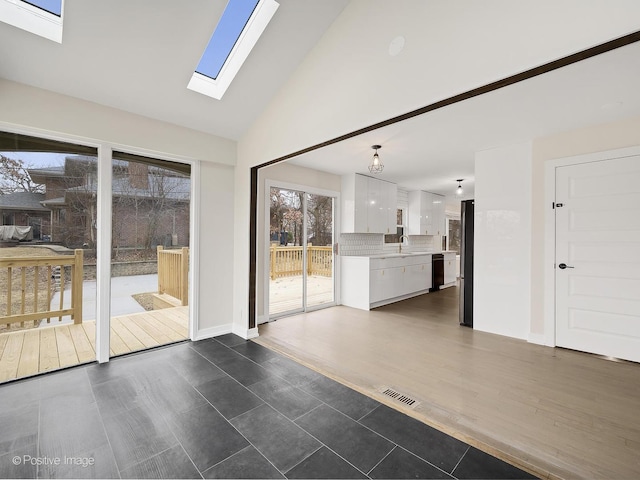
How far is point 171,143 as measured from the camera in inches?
132

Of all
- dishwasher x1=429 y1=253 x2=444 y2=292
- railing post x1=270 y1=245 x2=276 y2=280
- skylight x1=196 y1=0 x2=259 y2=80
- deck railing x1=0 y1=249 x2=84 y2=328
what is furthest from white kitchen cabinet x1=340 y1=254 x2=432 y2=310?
deck railing x1=0 y1=249 x2=84 y2=328

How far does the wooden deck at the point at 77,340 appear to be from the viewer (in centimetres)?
278

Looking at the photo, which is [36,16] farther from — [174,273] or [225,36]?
[174,273]

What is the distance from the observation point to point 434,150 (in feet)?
13.6

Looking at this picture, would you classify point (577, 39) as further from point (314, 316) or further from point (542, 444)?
point (314, 316)

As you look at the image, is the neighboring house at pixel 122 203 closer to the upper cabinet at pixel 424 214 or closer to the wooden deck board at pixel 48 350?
the wooden deck board at pixel 48 350

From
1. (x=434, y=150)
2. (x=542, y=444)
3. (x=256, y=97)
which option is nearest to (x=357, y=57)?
(x=256, y=97)

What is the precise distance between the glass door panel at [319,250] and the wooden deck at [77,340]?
88.1 inches

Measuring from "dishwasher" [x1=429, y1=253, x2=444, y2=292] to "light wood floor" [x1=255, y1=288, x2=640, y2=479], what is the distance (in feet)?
9.50

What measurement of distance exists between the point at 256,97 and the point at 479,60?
7.61 feet

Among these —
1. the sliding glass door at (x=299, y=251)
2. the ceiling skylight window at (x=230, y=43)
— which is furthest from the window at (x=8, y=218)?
the sliding glass door at (x=299, y=251)

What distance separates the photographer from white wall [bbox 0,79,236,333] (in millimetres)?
2561

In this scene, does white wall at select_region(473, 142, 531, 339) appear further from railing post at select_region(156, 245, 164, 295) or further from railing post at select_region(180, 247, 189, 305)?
railing post at select_region(156, 245, 164, 295)

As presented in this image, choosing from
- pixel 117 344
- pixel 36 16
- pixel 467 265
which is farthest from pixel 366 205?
pixel 36 16
